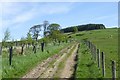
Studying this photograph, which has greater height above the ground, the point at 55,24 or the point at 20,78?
the point at 55,24

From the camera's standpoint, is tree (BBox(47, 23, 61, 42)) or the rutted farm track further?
tree (BBox(47, 23, 61, 42))

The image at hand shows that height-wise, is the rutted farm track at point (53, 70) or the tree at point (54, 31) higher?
the tree at point (54, 31)

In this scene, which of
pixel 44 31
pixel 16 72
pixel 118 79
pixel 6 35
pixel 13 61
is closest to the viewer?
pixel 118 79

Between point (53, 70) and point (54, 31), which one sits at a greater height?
point (54, 31)

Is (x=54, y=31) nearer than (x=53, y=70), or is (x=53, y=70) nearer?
(x=53, y=70)

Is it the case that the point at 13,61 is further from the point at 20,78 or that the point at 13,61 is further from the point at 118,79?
the point at 118,79

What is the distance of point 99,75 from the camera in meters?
19.5

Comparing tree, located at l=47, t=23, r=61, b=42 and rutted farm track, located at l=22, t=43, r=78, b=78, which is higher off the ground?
tree, located at l=47, t=23, r=61, b=42

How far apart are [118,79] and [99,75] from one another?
1618 mm

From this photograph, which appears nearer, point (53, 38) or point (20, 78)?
point (20, 78)

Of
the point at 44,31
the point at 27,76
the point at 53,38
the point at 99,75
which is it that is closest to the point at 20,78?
the point at 27,76

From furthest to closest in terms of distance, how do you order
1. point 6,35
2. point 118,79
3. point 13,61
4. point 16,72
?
point 6,35, point 13,61, point 16,72, point 118,79

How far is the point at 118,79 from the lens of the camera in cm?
1811

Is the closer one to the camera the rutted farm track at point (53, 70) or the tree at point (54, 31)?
the rutted farm track at point (53, 70)
